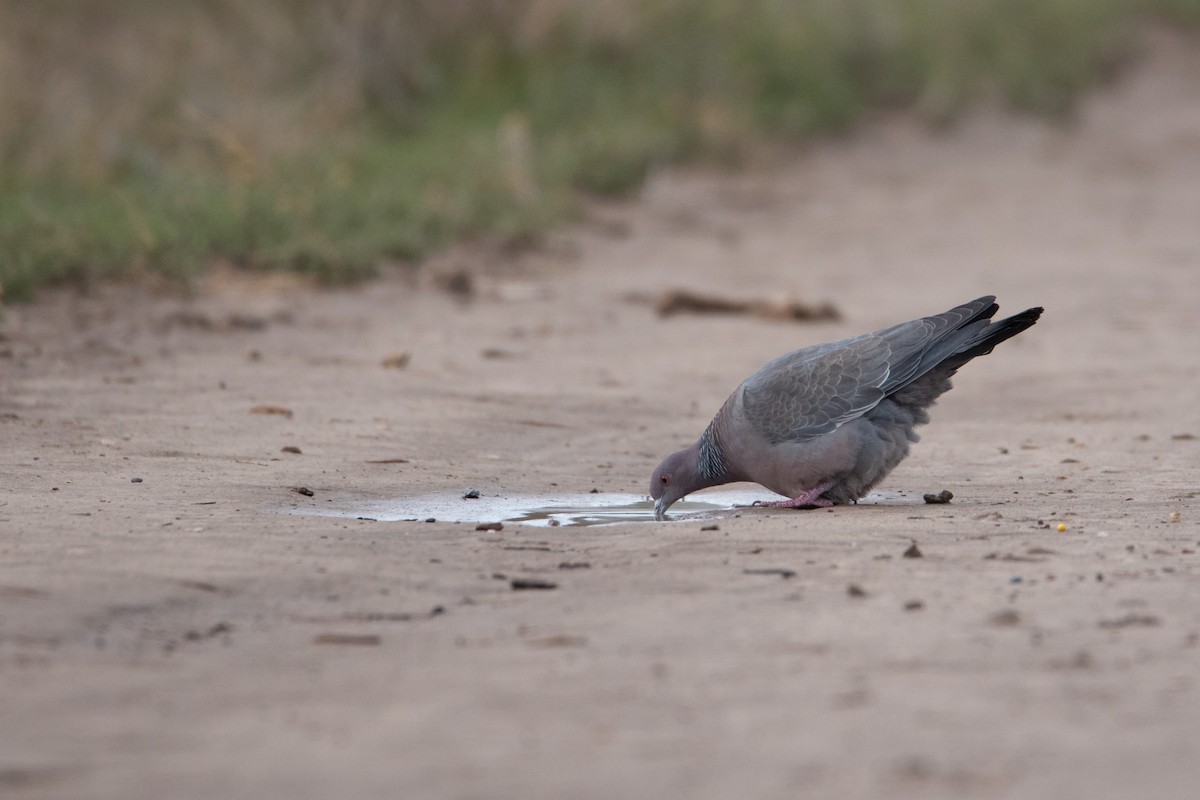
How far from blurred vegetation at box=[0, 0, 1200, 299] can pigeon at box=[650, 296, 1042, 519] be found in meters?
6.15

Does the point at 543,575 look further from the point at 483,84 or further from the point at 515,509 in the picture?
the point at 483,84

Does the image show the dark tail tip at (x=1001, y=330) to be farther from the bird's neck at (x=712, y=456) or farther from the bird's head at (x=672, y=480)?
the bird's head at (x=672, y=480)

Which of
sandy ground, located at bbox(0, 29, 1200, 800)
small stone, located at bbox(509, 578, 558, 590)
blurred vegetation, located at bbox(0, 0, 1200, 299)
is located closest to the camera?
sandy ground, located at bbox(0, 29, 1200, 800)

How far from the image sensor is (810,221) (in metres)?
13.1

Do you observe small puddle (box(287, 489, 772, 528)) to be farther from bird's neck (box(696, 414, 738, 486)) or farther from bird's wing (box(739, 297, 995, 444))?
bird's wing (box(739, 297, 995, 444))

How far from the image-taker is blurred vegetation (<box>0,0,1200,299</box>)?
12.0m

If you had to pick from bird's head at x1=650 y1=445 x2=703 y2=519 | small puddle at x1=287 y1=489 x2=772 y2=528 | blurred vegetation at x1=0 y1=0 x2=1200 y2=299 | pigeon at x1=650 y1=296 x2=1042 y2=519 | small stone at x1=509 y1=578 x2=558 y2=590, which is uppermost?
blurred vegetation at x1=0 y1=0 x2=1200 y2=299

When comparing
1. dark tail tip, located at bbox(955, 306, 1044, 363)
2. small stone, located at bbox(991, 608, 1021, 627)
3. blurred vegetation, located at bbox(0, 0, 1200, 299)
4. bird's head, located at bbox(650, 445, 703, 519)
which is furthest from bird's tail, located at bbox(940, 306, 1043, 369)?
blurred vegetation, located at bbox(0, 0, 1200, 299)

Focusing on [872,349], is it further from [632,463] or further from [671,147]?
[671,147]

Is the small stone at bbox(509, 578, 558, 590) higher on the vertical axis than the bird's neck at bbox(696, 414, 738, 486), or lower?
lower

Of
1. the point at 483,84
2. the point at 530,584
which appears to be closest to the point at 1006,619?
the point at 530,584

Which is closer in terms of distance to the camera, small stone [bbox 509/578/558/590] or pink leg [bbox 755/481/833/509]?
small stone [bbox 509/578/558/590]

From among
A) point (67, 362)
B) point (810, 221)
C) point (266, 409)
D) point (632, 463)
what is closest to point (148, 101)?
point (810, 221)

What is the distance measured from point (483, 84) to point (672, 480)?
1108 cm
